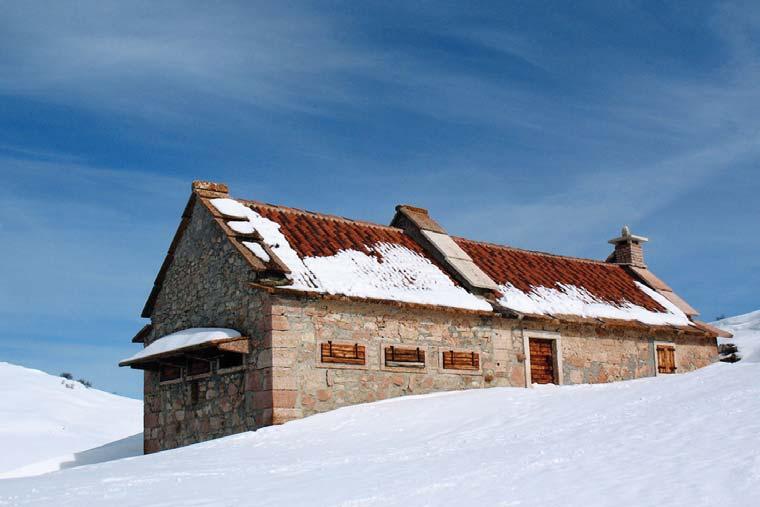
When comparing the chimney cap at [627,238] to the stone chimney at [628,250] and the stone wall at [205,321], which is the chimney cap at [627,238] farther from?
the stone wall at [205,321]

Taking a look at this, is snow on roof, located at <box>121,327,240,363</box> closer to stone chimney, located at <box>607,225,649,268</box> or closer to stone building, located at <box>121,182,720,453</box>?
stone building, located at <box>121,182,720,453</box>

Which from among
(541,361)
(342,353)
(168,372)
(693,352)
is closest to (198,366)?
(168,372)

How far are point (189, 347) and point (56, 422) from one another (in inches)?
709

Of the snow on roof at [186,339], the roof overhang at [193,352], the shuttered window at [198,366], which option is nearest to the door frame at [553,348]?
the roof overhang at [193,352]

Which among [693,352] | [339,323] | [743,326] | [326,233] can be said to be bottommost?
[693,352]

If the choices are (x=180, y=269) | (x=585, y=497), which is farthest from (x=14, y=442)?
(x=585, y=497)

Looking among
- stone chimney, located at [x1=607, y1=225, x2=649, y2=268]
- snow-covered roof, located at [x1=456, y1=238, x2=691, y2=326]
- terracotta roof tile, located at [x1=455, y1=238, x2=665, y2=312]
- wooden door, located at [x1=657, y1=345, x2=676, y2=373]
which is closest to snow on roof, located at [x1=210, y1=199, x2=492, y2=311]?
snow-covered roof, located at [x1=456, y1=238, x2=691, y2=326]

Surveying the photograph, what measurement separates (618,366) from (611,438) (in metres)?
10.2

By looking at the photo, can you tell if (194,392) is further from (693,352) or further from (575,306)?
(693,352)

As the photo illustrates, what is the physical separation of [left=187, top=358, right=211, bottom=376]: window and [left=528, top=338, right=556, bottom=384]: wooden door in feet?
22.6

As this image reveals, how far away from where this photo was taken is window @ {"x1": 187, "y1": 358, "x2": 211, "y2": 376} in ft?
56.2

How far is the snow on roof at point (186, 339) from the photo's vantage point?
52.4ft

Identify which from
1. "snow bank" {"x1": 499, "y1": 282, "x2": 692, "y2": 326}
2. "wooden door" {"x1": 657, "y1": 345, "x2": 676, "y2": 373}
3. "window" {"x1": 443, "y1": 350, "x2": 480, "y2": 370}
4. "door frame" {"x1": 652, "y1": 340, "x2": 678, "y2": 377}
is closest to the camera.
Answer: "window" {"x1": 443, "y1": 350, "x2": 480, "y2": 370}

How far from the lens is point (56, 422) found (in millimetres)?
31734
